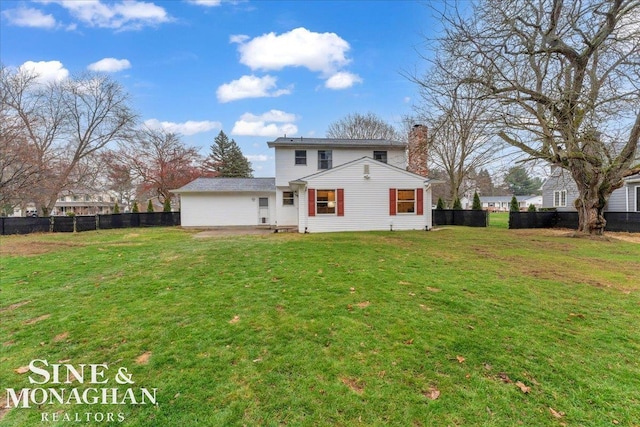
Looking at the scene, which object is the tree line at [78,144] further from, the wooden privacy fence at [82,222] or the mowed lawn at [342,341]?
the mowed lawn at [342,341]

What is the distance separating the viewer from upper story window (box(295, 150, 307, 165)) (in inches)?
631

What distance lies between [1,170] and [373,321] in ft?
67.3

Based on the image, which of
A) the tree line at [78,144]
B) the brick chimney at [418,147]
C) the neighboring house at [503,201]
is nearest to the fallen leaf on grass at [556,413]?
the brick chimney at [418,147]

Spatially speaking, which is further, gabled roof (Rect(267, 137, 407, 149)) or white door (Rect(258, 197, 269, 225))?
white door (Rect(258, 197, 269, 225))

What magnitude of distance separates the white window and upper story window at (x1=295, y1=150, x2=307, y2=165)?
22152 mm

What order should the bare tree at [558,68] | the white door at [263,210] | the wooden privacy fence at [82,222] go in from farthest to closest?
1. the white door at [263,210]
2. the wooden privacy fence at [82,222]
3. the bare tree at [558,68]

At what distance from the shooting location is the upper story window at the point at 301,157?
52.6ft

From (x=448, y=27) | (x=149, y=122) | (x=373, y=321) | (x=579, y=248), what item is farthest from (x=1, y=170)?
(x=579, y=248)

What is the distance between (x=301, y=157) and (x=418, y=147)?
741cm

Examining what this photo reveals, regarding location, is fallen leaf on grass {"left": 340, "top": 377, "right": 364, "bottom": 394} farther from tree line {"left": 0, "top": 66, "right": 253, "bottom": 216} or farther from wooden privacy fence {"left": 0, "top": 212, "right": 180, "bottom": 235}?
wooden privacy fence {"left": 0, "top": 212, "right": 180, "bottom": 235}

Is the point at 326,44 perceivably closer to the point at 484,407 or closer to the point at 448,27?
the point at 448,27

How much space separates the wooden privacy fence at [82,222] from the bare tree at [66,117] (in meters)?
4.31

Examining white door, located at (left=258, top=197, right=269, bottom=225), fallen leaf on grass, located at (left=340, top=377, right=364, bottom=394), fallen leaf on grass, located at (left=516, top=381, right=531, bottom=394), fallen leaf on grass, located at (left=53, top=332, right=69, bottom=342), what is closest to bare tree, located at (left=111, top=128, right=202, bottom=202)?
white door, located at (left=258, top=197, right=269, bottom=225)

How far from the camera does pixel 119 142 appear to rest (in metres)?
24.2
